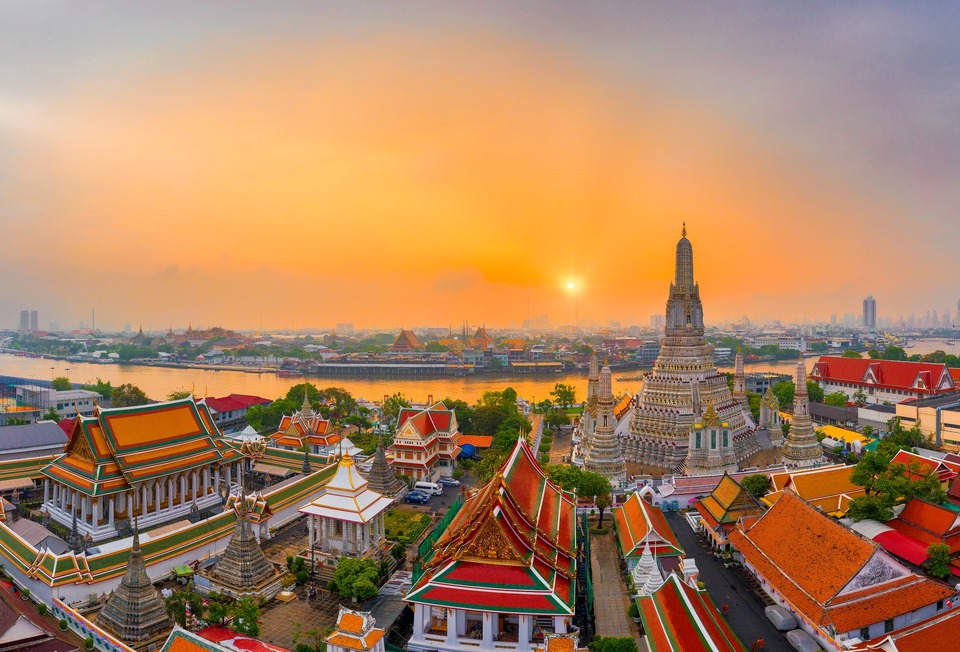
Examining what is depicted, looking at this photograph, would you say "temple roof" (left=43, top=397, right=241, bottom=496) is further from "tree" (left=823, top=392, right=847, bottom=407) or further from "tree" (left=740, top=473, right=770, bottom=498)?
"tree" (left=823, top=392, right=847, bottom=407)

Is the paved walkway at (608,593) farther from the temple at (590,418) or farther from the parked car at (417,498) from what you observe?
the temple at (590,418)

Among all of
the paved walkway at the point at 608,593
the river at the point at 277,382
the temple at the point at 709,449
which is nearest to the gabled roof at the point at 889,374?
the river at the point at 277,382

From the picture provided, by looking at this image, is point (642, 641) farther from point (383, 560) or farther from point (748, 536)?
point (383, 560)

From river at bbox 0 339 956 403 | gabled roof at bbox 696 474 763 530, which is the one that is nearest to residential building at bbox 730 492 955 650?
gabled roof at bbox 696 474 763 530

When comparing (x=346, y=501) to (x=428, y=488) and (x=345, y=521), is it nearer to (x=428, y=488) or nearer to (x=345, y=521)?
(x=345, y=521)

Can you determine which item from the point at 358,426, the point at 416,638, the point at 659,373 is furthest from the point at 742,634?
the point at 358,426
